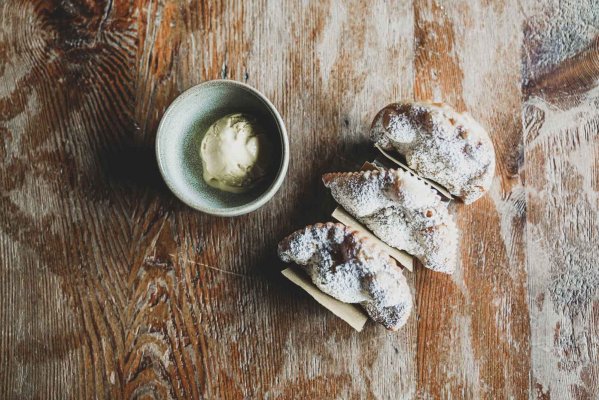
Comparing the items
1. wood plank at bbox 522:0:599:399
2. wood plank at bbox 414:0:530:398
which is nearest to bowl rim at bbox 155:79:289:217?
wood plank at bbox 414:0:530:398

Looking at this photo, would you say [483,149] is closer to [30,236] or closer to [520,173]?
[520,173]

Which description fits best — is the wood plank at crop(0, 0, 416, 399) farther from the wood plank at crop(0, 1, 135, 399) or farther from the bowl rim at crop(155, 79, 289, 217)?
the bowl rim at crop(155, 79, 289, 217)

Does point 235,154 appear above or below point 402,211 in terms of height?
above

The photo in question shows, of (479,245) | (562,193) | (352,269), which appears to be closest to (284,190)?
(352,269)

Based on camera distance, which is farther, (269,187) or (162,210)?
(162,210)

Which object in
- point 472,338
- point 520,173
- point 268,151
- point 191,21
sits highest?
point 191,21

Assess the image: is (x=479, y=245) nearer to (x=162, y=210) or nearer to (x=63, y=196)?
(x=162, y=210)

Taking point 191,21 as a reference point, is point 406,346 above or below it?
below

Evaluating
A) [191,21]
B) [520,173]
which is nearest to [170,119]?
[191,21]

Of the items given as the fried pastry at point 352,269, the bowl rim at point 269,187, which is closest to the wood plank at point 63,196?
the bowl rim at point 269,187
